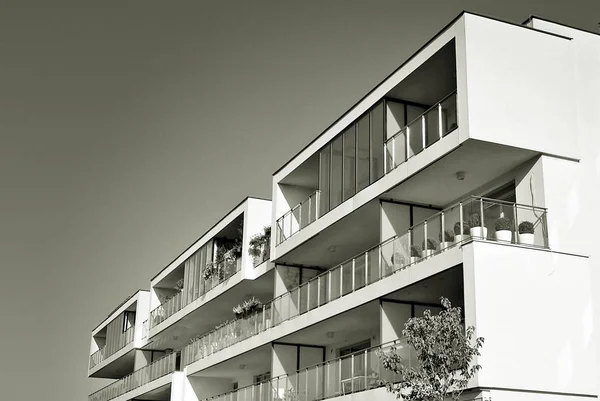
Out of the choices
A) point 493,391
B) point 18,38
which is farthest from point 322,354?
point 18,38

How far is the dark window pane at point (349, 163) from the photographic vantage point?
25.0 metres

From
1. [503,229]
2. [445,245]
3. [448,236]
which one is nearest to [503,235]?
[503,229]

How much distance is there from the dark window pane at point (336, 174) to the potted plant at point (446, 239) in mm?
6650

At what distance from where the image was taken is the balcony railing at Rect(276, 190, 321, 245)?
27406 mm

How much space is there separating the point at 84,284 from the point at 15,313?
6.73 m

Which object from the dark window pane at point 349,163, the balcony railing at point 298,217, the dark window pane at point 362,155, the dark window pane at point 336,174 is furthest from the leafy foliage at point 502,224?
the balcony railing at point 298,217

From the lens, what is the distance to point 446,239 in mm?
19172

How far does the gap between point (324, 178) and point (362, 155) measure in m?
2.54

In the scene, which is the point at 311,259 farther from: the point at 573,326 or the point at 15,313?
the point at 15,313

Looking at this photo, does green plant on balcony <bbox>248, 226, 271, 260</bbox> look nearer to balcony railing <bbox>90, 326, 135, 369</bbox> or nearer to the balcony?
Result: the balcony

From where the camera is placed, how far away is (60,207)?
8644 centimetres

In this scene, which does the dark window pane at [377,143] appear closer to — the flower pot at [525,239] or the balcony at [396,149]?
the balcony at [396,149]

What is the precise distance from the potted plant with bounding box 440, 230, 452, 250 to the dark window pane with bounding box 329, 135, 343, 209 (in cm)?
665

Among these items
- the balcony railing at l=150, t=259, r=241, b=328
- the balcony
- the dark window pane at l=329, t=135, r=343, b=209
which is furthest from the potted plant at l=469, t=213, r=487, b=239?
the balcony railing at l=150, t=259, r=241, b=328
